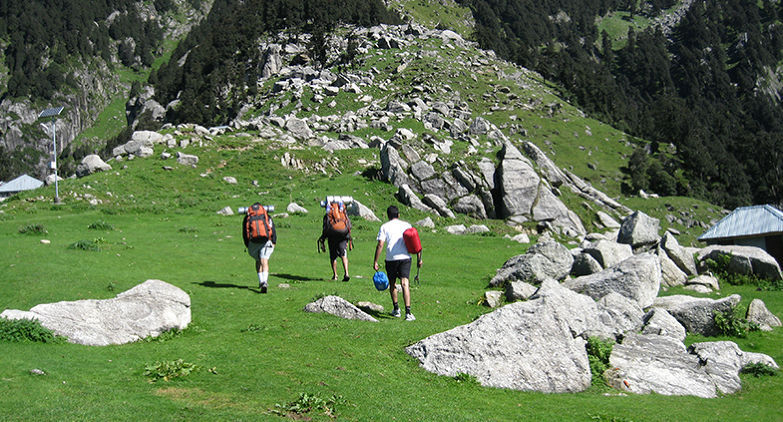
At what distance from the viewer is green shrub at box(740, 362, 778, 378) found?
11.5m

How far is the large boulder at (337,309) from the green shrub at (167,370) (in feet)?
15.2

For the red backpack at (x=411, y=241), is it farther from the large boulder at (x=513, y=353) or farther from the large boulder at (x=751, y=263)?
the large boulder at (x=751, y=263)

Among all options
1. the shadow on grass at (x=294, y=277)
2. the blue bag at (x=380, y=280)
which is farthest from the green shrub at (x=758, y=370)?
the shadow on grass at (x=294, y=277)

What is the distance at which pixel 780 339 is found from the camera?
14633mm

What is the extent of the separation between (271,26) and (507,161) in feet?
341

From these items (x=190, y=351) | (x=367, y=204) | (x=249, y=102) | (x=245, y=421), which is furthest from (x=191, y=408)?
(x=249, y=102)

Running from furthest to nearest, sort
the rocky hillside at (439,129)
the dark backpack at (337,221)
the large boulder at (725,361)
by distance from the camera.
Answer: the rocky hillside at (439,129)
the dark backpack at (337,221)
the large boulder at (725,361)

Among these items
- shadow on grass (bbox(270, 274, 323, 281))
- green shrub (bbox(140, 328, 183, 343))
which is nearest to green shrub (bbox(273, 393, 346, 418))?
green shrub (bbox(140, 328, 183, 343))

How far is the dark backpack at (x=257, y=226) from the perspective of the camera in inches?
612

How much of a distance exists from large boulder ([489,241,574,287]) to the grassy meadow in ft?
3.98

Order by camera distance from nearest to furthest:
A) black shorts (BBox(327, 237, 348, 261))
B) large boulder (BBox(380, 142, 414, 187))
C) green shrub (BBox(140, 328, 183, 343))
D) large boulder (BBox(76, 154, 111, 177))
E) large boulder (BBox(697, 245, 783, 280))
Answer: green shrub (BBox(140, 328, 183, 343)) → black shorts (BBox(327, 237, 348, 261)) → large boulder (BBox(697, 245, 783, 280)) → large boulder (BBox(380, 142, 414, 187)) → large boulder (BBox(76, 154, 111, 177))

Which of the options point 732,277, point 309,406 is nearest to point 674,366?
point 309,406

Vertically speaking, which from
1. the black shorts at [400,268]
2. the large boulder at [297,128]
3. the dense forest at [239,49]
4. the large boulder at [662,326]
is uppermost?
the dense forest at [239,49]

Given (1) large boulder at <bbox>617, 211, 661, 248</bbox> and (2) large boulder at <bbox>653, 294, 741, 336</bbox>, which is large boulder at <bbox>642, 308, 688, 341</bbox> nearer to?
(2) large boulder at <bbox>653, 294, 741, 336</bbox>
